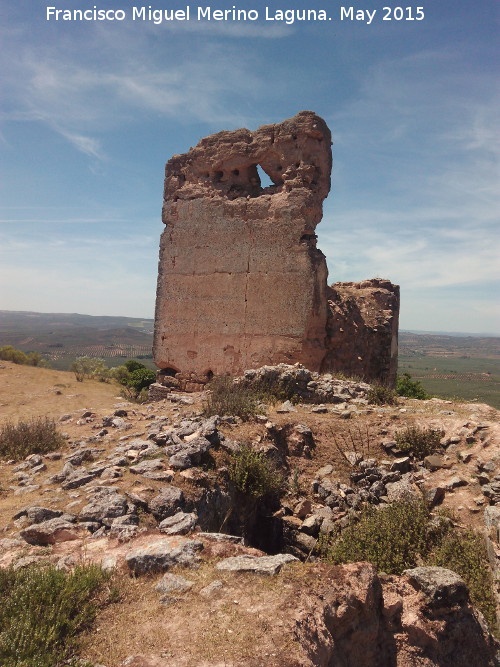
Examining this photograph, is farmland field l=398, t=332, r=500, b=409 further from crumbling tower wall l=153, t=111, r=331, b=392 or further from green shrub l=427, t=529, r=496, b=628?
green shrub l=427, t=529, r=496, b=628

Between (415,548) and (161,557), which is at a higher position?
(161,557)

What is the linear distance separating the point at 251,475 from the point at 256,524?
68 centimetres

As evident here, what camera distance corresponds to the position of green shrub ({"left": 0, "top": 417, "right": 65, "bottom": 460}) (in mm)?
5953

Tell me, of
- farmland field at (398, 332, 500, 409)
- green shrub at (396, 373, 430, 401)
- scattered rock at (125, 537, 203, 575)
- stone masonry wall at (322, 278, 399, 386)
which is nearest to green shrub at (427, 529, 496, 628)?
scattered rock at (125, 537, 203, 575)

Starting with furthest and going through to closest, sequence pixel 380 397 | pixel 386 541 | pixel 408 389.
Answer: pixel 408 389
pixel 380 397
pixel 386 541

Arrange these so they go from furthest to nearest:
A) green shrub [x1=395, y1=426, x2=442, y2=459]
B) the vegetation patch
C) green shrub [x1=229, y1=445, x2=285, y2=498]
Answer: green shrub [x1=395, y1=426, x2=442, y2=459] < green shrub [x1=229, y1=445, x2=285, y2=498] < the vegetation patch

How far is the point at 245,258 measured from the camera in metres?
8.52

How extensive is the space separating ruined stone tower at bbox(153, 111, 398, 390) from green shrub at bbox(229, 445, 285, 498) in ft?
10.4

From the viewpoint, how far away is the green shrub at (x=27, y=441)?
234 inches

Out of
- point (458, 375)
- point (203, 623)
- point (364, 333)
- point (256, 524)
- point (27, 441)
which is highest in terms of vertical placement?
point (364, 333)

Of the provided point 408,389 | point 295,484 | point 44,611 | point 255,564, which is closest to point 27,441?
point 295,484

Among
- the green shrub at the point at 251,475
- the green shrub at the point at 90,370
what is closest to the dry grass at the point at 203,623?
the green shrub at the point at 251,475

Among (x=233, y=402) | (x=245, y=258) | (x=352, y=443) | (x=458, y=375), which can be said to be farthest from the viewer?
(x=458, y=375)

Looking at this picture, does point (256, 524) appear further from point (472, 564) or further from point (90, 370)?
point (90, 370)
